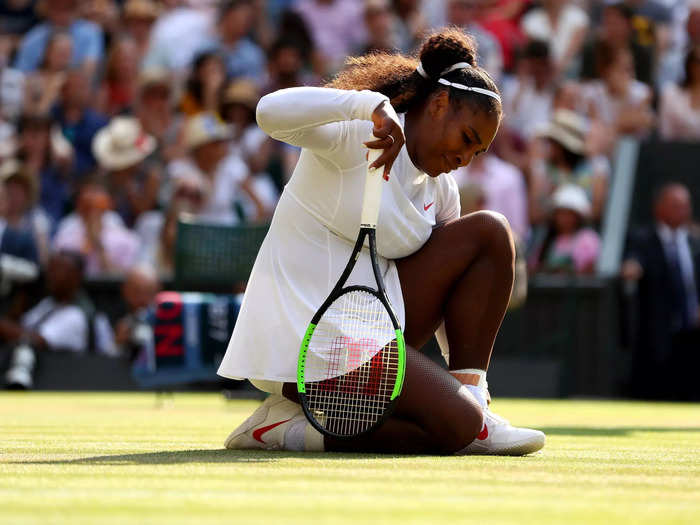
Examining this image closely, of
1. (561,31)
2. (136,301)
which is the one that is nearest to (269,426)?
(136,301)

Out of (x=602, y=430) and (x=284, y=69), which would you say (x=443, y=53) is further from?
(x=284, y=69)

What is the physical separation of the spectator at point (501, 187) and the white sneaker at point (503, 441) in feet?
20.3

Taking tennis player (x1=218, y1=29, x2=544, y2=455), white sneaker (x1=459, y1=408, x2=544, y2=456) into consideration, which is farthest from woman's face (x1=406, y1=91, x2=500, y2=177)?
white sneaker (x1=459, y1=408, x2=544, y2=456)

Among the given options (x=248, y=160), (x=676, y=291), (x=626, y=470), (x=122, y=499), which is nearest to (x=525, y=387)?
(x=676, y=291)

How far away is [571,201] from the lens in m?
10.1

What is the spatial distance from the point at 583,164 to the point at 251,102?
281 centimetres

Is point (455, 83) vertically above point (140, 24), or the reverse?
point (140, 24)

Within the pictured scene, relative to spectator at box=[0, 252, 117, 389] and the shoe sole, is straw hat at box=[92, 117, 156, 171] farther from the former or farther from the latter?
the shoe sole

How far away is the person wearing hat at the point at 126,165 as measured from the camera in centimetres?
1106

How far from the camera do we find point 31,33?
41.0ft

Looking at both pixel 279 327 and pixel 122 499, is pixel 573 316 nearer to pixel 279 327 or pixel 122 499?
pixel 279 327

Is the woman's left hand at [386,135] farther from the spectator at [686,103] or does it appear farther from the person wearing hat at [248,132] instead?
the spectator at [686,103]

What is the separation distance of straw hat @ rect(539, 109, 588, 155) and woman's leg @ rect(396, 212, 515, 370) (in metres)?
6.48

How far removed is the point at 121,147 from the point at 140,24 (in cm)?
173
